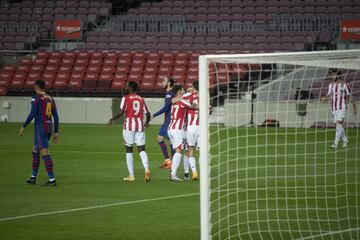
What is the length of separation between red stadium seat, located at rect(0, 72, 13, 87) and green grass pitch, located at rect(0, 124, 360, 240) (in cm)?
1717

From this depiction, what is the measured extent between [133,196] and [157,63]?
73.8ft

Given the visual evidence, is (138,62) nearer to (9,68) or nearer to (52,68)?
(52,68)

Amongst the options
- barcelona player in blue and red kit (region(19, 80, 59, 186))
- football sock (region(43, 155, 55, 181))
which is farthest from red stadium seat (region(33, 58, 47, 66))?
football sock (region(43, 155, 55, 181))

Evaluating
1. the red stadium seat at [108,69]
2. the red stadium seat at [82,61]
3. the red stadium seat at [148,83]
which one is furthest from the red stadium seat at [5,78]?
the red stadium seat at [148,83]

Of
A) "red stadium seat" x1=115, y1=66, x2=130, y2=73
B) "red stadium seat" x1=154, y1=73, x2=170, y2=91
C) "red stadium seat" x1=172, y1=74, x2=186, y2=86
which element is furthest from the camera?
"red stadium seat" x1=115, y1=66, x2=130, y2=73

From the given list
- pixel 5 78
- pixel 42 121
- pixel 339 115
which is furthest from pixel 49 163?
pixel 5 78

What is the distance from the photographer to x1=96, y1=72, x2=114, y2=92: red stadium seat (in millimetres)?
34844

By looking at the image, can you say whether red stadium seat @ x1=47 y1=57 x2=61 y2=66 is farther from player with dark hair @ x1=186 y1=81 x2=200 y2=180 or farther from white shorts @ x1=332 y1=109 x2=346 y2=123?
player with dark hair @ x1=186 y1=81 x2=200 y2=180

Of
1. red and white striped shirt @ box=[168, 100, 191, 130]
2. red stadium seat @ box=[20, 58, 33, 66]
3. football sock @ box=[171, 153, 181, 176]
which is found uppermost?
red and white striped shirt @ box=[168, 100, 191, 130]

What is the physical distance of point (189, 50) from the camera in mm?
36312

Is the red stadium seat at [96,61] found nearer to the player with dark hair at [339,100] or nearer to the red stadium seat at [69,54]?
the red stadium seat at [69,54]

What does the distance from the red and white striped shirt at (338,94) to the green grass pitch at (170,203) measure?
202cm

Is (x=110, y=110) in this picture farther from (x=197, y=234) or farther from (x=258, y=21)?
(x=197, y=234)

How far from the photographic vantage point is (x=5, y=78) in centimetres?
3656
